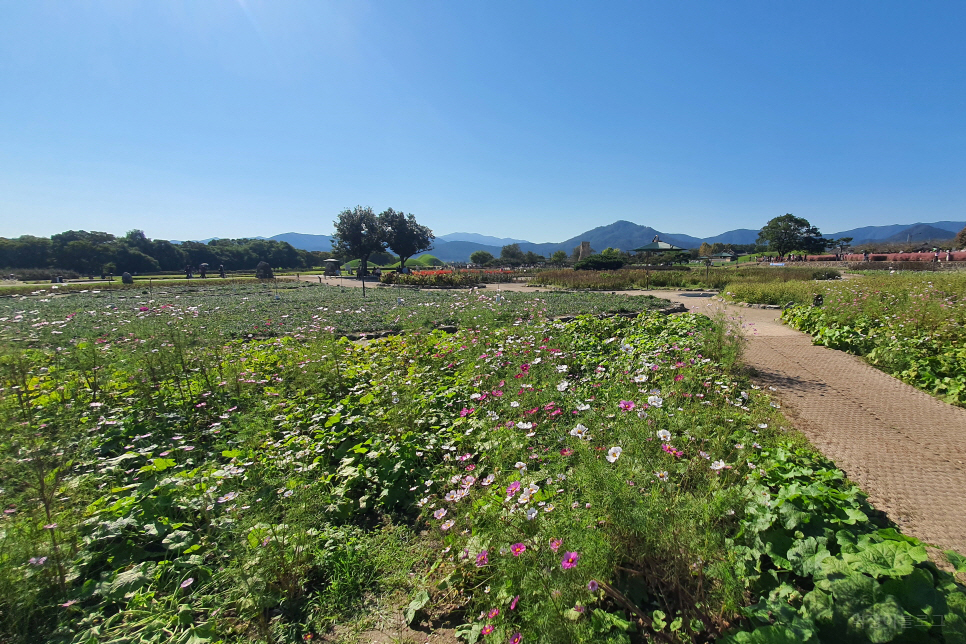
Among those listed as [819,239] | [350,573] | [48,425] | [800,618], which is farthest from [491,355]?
[819,239]

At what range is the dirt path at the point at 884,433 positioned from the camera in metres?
2.60

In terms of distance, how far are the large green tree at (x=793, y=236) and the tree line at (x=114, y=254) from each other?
267ft

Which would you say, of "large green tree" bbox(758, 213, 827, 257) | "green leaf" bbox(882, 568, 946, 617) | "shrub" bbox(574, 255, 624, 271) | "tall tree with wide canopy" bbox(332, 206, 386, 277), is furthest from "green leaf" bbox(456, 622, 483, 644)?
"large green tree" bbox(758, 213, 827, 257)

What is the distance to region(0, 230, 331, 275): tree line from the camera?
155 ft

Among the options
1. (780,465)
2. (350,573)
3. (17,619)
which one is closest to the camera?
(17,619)

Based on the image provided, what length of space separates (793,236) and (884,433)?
71.6 meters

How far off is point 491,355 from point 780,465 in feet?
9.83

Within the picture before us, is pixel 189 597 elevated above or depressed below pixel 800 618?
below

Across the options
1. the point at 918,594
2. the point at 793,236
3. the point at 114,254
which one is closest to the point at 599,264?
the point at 918,594

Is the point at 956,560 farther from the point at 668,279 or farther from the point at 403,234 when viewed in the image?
the point at 403,234

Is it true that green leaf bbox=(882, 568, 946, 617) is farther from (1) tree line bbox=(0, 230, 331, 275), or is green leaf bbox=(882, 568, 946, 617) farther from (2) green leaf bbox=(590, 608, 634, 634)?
(1) tree line bbox=(0, 230, 331, 275)

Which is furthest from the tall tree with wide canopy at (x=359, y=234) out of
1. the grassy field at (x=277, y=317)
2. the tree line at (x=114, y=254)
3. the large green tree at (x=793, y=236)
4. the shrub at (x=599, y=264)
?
the large green tree at (x=793, y=236)

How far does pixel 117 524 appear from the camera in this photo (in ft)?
7.57

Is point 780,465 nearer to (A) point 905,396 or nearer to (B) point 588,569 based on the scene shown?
(B) point 588,569
